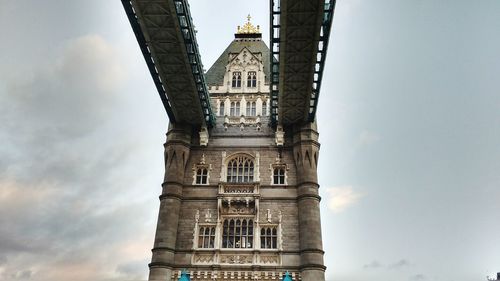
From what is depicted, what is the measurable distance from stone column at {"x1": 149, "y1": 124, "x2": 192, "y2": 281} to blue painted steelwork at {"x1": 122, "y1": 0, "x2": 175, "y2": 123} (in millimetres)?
2005

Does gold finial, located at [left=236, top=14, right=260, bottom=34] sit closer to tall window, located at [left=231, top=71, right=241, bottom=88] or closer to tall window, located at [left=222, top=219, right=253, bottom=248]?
tall window, located at [left=231, top=71, right=241, bottom=88]

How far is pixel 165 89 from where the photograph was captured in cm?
3319

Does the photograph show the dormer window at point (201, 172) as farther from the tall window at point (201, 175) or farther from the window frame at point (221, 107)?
the window frame at point (221, 107)

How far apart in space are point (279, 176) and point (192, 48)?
1323 cm

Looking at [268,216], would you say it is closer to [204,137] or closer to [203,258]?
[203,258]

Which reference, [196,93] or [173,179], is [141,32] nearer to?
[196,93]

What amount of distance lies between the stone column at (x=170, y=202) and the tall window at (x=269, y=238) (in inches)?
265

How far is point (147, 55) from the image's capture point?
3020cm

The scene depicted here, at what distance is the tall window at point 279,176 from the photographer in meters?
36.4

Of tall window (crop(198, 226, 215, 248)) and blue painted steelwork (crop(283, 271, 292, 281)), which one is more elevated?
tall window (crop(198, 226, 215, 248))

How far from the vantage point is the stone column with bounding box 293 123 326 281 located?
102ft

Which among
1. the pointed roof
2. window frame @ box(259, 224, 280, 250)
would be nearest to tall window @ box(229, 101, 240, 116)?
the pointed roof

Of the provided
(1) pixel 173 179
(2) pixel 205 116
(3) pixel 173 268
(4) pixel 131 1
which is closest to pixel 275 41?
(4) pixel 131 1

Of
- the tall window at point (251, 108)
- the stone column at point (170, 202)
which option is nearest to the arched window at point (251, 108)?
the tall window at point (251, 108)
